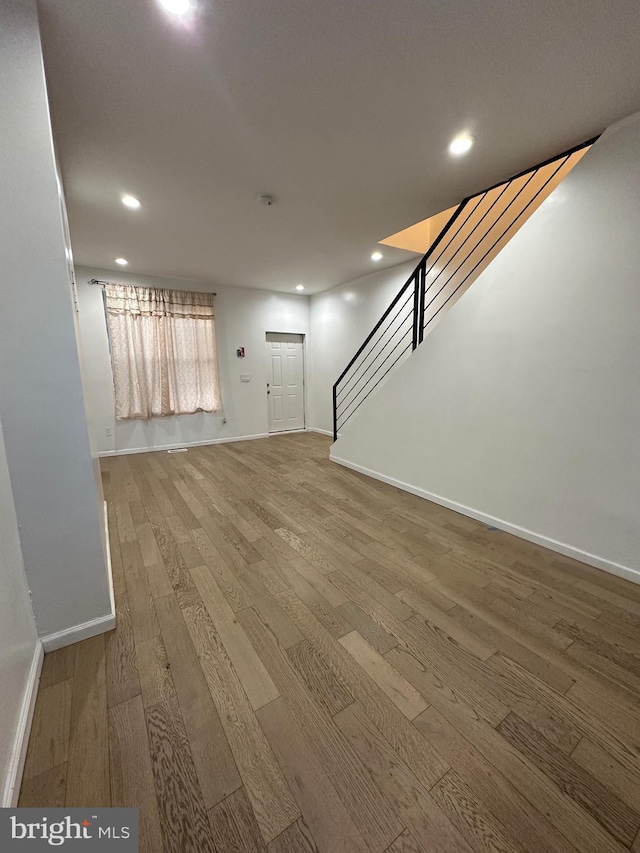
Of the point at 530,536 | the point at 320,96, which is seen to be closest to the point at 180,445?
the point at 320,96

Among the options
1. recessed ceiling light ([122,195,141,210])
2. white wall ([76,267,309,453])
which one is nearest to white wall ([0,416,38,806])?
recessed ceiling light ([122,195,141,210])

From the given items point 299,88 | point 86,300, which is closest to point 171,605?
point 299,88

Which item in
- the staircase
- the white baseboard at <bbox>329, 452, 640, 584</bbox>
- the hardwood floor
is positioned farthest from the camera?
the staircase

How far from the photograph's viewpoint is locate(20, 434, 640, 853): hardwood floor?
3.00ft

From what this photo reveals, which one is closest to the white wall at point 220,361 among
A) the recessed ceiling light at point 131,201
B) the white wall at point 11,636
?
the recessed ceiling light at point 131,201

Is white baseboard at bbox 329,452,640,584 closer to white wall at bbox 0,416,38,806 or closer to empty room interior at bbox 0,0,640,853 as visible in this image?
empty room interior at bbox 0,0,640,853

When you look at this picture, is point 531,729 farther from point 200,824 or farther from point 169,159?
point 169,159

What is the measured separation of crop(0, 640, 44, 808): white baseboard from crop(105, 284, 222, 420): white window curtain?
13.1 feet

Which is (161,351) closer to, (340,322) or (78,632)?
(340,322)

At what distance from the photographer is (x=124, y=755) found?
1.07 meters

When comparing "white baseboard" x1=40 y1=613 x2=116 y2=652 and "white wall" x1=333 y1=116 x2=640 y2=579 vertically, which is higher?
"white wall" x1=333 y1=116 x2=640 y2=579

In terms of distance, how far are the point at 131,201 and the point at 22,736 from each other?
3359mm

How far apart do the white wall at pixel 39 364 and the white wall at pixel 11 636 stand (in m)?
0.08

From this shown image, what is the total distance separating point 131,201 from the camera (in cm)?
260
